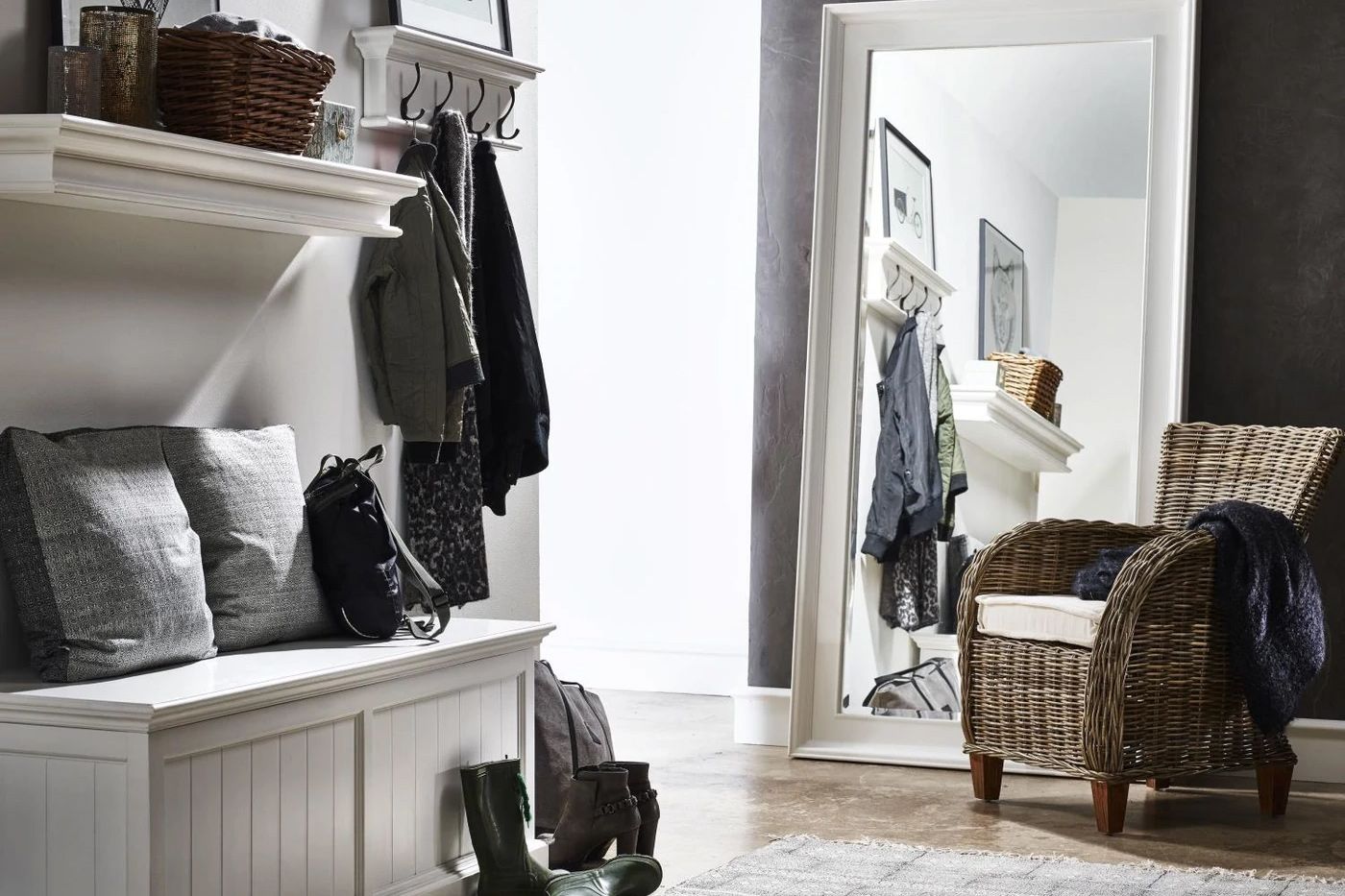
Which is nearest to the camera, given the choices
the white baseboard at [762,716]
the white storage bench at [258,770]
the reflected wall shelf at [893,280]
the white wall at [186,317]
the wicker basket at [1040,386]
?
the white storage bench at [258,770]

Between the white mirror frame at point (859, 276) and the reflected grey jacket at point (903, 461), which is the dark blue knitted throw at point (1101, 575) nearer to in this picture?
the white mirror frame at point (859, 276)

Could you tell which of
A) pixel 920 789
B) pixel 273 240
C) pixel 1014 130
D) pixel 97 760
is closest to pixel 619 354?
pixel 1014 130

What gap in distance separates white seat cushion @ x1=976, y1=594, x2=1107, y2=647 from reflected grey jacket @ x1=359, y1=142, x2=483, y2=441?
132 centimetres

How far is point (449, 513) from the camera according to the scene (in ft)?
10.5

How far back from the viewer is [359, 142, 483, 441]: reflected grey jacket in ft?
9.81

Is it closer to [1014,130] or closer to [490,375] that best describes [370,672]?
[490,375]

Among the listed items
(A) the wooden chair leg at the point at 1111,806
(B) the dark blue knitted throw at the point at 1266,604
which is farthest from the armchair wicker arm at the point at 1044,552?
(A) the wooden chair leg at the point at 1111,806

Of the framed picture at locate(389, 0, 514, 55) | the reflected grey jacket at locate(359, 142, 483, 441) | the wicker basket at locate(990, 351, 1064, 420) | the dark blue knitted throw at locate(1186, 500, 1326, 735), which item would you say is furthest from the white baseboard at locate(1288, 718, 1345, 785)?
the framed picture at locate(389, 0, 514, 55)

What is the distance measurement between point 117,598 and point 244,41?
0.82 metres

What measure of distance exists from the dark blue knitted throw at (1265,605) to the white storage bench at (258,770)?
1614 millimetres

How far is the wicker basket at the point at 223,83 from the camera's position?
91.3 inches

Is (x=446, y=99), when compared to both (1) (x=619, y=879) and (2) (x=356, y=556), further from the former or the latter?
(1) (x=619, y=879)

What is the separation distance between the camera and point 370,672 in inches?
95.3

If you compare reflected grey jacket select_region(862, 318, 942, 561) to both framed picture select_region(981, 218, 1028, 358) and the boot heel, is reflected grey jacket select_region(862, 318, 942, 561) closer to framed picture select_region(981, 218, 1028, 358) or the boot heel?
framed picture select_region(981, 218, 1028, 358)
